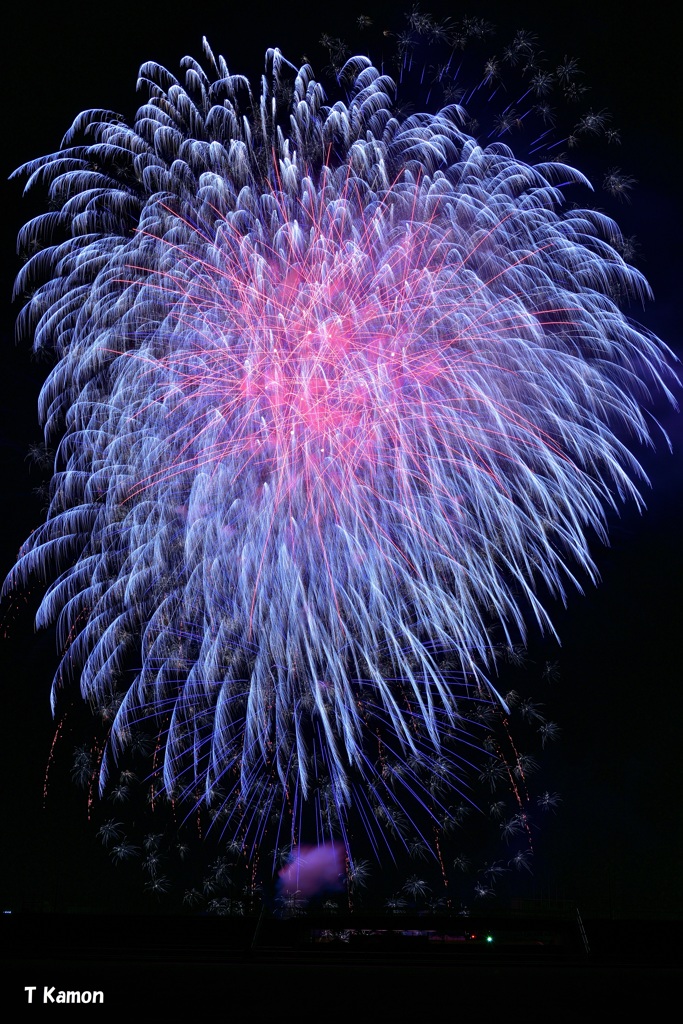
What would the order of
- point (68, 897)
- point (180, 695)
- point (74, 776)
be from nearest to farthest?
point (180, 695), point (74, 776), point (68, 897)

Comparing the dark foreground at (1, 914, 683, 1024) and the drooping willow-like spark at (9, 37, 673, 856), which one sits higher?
the drooping willow-like spark at (9, 37, 673, 856)

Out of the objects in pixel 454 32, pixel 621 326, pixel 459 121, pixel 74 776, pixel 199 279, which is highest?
pixel 454 32

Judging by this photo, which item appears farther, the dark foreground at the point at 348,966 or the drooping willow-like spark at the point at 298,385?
the drooping willow-like spark at the point at 298,385

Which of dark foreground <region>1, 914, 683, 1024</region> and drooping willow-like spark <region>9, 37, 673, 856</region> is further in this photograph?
drooping willow-like spark <region>9, 37, 673, 856</region>

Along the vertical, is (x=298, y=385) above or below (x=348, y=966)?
above

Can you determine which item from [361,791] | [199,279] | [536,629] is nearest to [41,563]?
[199,279]

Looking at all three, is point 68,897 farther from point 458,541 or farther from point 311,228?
point 311,228

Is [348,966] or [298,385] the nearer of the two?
[348,966]

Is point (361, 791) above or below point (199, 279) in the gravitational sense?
below
